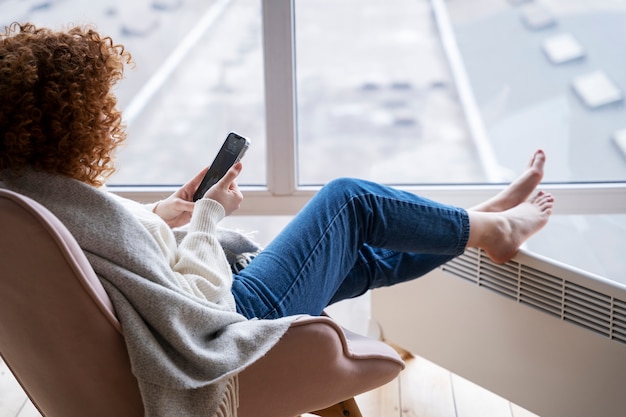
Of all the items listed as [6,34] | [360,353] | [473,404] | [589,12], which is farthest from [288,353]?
[589,12]

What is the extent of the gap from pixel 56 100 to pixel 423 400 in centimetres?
127

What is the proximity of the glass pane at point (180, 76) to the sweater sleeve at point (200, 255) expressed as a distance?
106 cm

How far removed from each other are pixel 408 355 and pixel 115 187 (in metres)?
1.10

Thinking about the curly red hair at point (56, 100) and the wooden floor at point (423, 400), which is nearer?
the curly red hair at point (56, 100)

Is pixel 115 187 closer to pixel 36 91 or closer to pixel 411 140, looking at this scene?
pixel 411 140

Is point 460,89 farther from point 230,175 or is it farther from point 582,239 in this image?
point 230,175

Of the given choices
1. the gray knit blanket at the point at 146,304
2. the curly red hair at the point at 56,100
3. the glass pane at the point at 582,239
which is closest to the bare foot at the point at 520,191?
the glass pane at the point at 582,239

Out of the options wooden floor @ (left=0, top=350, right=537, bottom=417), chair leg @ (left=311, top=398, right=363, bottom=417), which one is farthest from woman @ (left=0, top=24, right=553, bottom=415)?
Result: wooden floor @ (left=0, top=350, right=537, bottom=417)

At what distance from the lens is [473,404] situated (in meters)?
1.98

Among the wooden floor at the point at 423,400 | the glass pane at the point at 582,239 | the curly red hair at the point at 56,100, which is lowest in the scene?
the wooden floor at the point at 423,400

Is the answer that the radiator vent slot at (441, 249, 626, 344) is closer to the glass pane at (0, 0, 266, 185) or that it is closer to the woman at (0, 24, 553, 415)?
the woman at (0, 24, 553, 415)

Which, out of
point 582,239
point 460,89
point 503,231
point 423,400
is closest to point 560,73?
point 460,89

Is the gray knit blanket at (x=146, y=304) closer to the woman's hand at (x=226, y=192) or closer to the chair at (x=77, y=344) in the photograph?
the chair at (x=77, y=344)

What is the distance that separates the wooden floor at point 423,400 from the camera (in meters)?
1.95
